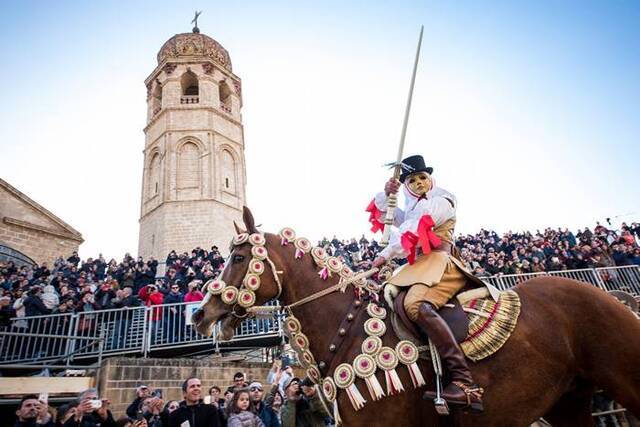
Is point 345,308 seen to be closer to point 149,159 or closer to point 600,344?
point 600,344

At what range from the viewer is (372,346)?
310 cm

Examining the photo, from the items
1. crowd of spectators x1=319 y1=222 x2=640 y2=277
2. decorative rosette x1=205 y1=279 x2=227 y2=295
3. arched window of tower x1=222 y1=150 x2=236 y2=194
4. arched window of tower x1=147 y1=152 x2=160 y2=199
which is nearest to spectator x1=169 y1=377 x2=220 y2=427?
decorative rosette x1=205 y1=279 x2=227 y2=295

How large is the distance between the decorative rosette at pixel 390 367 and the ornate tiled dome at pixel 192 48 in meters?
33.2

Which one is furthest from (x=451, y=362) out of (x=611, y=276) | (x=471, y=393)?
(x=611, y=276)

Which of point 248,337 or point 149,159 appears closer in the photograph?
point 248,337

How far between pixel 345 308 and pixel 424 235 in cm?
94

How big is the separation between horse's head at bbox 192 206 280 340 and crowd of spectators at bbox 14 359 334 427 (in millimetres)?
2662

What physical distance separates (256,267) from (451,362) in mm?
1803

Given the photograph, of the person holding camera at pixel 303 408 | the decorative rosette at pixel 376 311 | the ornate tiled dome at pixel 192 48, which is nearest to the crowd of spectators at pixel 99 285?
the person holding camera at pixel 303 408

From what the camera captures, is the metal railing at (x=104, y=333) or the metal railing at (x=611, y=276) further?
the metal railing at (x=611, y=276)

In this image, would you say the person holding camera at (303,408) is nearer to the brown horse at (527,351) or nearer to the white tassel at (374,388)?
the brown horse at (527,351)

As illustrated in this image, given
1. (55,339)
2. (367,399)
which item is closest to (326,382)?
(367,399)

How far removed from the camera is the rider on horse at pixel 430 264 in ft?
9.36

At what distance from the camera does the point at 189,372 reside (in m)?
9.55
